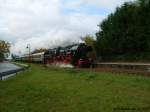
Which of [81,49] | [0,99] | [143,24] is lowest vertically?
[0,99]

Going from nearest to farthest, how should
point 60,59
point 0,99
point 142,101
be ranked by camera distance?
point 142,101, point 0,99, point 60,59

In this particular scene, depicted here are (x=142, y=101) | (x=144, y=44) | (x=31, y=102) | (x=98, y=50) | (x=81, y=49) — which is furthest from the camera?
(x=98, y=50)

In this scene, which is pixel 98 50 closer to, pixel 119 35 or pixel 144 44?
pixel 119 35

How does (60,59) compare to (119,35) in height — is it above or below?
below

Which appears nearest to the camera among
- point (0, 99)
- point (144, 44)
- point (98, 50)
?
point (0, 99)

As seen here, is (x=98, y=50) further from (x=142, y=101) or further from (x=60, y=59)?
(x=142, y=101)

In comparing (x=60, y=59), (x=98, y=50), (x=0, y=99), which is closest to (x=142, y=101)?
(x=0, y=99)

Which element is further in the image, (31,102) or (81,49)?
(81,49)

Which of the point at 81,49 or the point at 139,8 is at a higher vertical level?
the point at 139,8

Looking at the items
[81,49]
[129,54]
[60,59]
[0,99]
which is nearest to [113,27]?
[129,54]

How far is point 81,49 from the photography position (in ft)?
141

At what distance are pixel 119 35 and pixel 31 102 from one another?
5169 centimetres

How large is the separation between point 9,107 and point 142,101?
4839mm

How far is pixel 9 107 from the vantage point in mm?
11844
